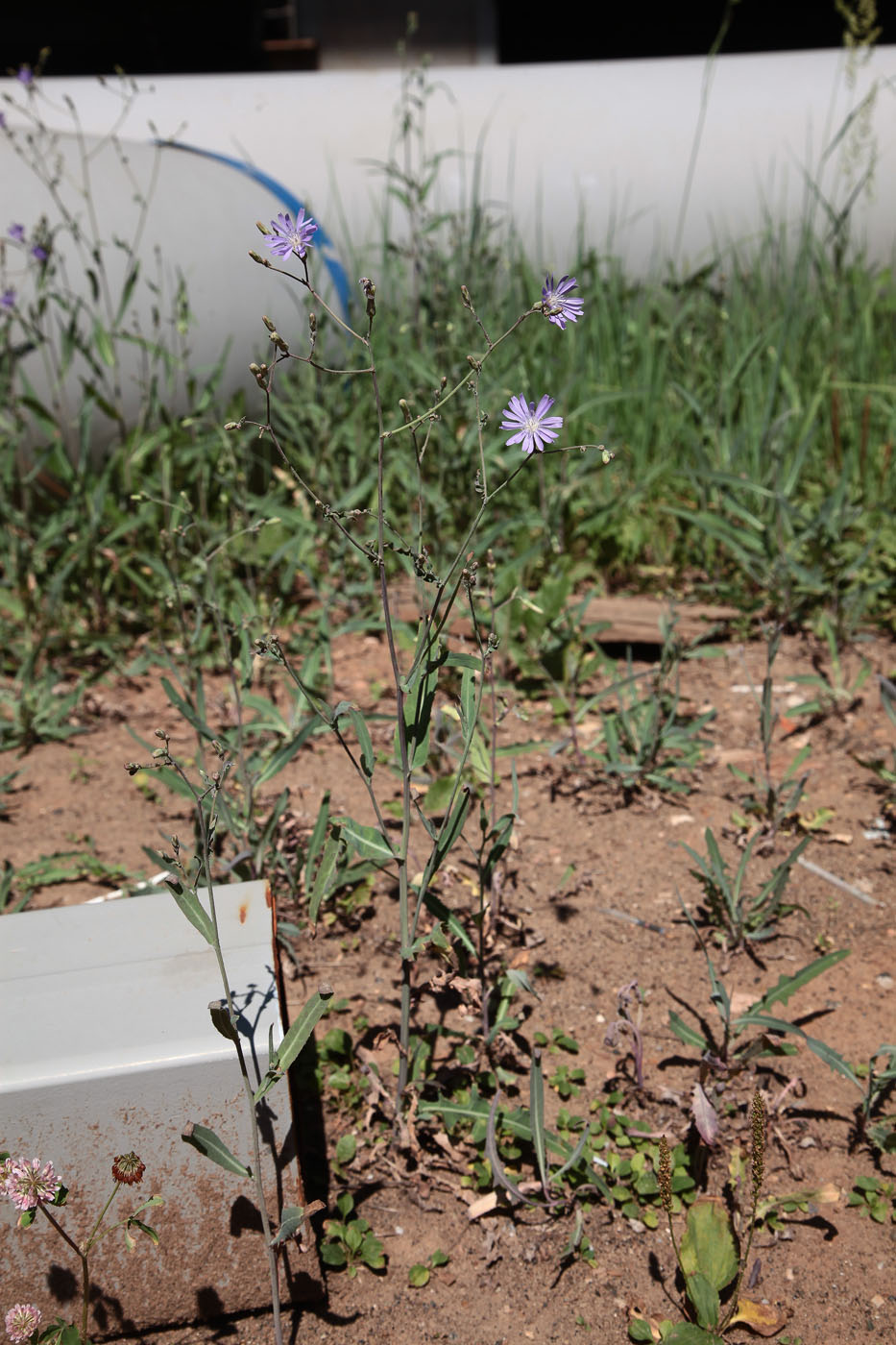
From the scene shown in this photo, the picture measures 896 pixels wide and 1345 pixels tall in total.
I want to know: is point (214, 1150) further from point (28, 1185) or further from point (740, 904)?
point (740, 904)

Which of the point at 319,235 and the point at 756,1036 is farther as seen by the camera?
the point at 319,235

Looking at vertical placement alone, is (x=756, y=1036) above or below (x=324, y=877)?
below

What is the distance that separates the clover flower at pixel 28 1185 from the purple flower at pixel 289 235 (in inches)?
35.8

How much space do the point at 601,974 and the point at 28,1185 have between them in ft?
2.91

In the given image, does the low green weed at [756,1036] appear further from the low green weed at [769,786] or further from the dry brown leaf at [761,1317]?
the low green weed at [769,786]

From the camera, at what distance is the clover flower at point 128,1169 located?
1.12 metres

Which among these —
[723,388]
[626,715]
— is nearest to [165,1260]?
[626,715]

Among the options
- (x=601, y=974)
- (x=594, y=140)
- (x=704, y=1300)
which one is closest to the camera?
(x=704, y=1300)

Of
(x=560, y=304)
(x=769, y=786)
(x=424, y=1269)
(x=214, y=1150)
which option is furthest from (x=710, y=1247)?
(x=560, y=304)

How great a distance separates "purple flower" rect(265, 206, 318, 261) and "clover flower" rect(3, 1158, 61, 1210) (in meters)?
0.91

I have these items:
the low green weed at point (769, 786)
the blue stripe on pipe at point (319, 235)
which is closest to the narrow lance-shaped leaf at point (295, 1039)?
the low green weed at point (769, 786)

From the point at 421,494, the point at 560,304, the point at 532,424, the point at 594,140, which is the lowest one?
the point at 421,494

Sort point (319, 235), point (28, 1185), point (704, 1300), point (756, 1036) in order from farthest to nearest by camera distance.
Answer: point (319, 235) < point (756, 1036) < point (704, 1300) < point (28, 1185)

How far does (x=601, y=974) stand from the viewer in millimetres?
1717
